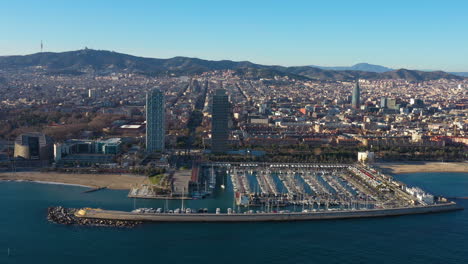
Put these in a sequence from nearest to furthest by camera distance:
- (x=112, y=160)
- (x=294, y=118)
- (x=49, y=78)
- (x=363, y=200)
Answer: (x=363, y=200)
(x=112, y=160)
(x=294, y=118)
(x=49, y=78)

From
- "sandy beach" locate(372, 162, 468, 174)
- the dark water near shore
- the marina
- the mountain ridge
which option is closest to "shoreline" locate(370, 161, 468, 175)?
"sandy beach" locate(372, 162, 468, 174)

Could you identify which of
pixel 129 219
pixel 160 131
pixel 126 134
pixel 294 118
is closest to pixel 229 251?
pixel 129 219

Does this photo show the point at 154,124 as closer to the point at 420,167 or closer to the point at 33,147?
the point at 33,147

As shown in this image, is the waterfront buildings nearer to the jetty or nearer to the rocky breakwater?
the rocky breakwater

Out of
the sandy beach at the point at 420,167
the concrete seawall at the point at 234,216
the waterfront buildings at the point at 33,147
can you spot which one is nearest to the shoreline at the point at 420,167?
the sandy beach at the point at 420,167

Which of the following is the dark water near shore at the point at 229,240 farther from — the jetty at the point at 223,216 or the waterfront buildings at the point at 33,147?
the waterfront buildings at the point at 33,147

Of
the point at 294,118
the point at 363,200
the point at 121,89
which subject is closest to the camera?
the point at 363,200

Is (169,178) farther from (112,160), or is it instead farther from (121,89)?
(121,89)
